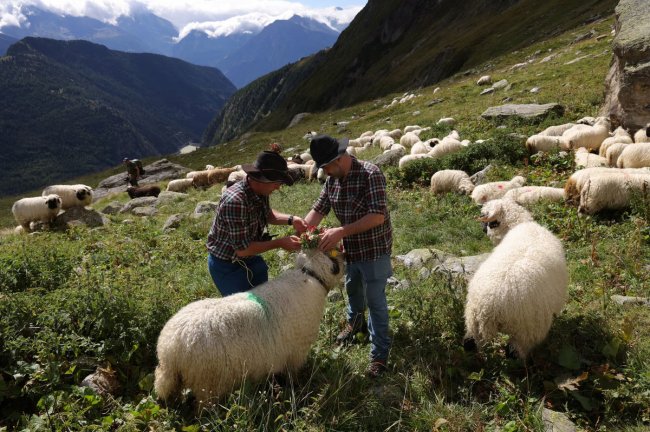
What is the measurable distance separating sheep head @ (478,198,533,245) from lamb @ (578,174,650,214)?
2.88 m

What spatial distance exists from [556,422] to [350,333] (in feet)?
9.49

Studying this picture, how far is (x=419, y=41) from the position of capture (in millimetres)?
78875

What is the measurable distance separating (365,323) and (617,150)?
9743mm

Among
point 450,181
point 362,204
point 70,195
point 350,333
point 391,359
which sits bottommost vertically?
point 391,359

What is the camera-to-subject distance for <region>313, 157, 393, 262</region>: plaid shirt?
201 inches

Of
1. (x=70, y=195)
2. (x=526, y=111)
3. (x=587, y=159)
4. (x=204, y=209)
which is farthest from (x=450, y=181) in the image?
(x=70, y=195)

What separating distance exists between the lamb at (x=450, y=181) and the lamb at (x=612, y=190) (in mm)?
3603

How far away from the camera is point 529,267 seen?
5203 millimetres

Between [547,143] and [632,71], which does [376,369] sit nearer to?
[547,143]

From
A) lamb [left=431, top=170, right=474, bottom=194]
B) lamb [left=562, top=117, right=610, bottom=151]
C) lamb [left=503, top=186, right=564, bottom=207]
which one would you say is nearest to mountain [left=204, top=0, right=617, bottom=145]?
lamb [left=562, top=117, right=610, bottom=151]

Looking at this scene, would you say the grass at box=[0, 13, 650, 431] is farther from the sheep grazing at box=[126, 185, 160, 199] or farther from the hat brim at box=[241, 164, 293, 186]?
the sheep grazing at box=[126, 185, 160, 199]

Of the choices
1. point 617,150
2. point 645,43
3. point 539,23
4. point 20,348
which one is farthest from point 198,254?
point 539,23

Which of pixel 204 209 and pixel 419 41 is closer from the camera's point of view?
pixel 204 209

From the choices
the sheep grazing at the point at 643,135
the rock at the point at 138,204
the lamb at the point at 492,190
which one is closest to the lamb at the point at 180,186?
the rock at the point at 138,204
